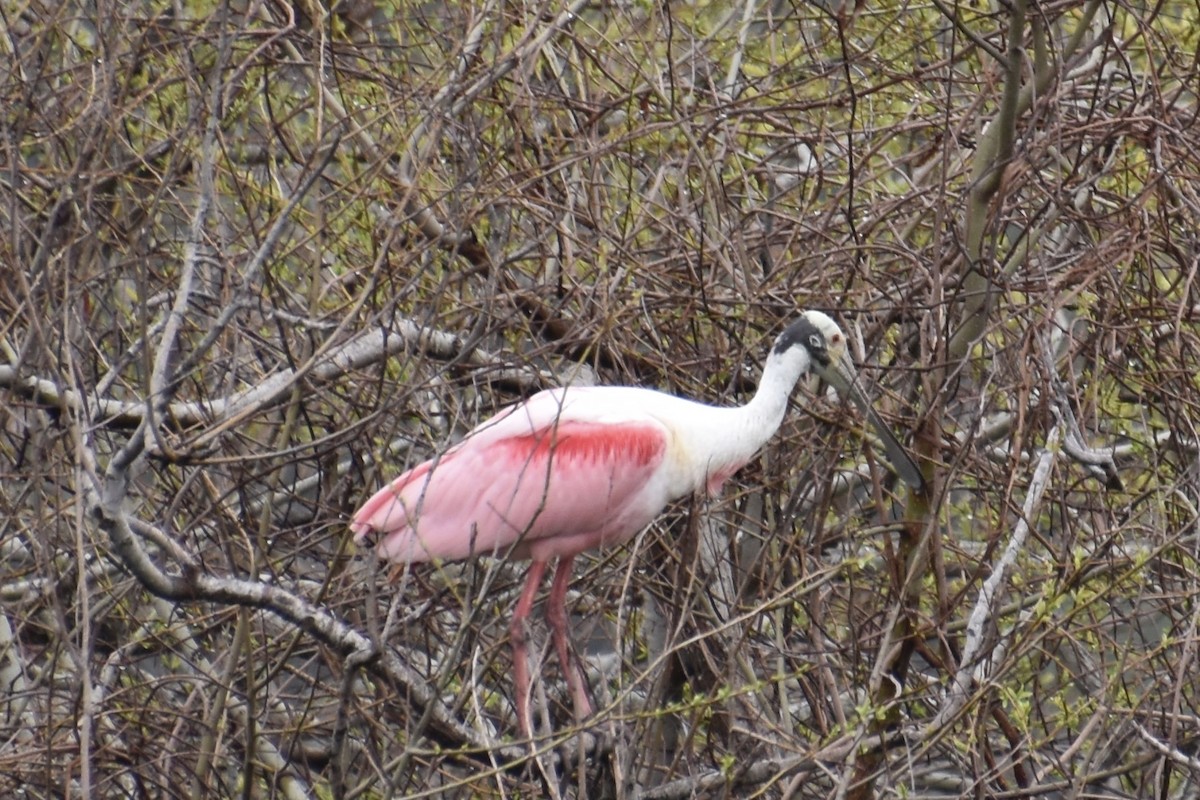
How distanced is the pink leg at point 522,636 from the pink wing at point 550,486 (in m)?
0.07

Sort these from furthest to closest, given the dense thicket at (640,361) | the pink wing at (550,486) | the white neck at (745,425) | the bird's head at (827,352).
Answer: the pink wing at (550,486) → the white neck at (745,425) → the bird's head at (827,352) → the dense thicket at (640,361)

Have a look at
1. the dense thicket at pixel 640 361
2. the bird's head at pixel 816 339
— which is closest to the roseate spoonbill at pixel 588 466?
the bird's head at pixel 816 339

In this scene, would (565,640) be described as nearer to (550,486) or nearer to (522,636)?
(522,636)

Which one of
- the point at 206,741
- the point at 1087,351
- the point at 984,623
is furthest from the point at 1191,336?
the point at 206,741

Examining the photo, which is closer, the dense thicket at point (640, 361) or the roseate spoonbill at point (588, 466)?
the dense thicket at point (640, 361)

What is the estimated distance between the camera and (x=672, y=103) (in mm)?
5402

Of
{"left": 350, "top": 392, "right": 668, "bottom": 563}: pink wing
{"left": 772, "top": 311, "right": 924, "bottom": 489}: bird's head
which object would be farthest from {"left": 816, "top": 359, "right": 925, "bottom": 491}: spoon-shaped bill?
{"left": 350, "top": 392, "right": 668, "bottom": 563}: pink wing

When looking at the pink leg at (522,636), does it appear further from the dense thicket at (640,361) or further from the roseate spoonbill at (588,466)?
the dense thicket at (640,361)

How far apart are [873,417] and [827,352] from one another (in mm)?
236

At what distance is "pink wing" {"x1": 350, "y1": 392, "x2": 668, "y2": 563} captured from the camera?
532cm

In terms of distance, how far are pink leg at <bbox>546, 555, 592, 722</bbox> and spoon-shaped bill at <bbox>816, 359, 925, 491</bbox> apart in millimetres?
1011

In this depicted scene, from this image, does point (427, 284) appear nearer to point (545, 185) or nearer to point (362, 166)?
point (545, 185)

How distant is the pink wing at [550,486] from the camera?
210 inches

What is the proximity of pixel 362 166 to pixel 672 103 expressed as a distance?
1367mm
